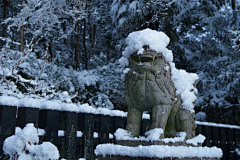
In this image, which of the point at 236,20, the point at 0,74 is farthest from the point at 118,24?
the point at 0,74

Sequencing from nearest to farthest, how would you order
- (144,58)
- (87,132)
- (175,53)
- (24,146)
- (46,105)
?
(24,146) → (144,58) → (46,105) → (87,132) → (175,53)

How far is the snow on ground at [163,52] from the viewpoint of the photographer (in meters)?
2.30

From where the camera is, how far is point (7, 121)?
2.07 meters

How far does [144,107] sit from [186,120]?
445 mm

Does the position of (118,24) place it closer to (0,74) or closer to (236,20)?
(236,20)

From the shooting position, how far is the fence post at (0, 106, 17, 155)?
79.8 inches

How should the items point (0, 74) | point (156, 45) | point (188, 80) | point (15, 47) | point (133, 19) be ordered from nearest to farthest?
point (156, 45)
point (188, 80)
point (0, 74)
point (133, 19)
point (15, 47)

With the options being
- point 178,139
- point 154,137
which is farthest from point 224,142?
point 154,137

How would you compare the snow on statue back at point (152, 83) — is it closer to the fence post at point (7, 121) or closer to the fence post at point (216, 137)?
the fence post at point (7, 121)

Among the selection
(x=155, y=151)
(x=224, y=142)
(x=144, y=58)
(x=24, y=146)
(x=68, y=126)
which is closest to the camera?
(x=24, y=146)

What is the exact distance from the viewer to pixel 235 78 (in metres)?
6.34

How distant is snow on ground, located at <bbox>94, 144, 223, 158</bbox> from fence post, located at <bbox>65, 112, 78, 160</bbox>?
38cm

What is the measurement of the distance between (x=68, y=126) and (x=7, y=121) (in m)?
0.71

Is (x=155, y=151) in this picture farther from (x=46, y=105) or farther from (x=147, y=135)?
(x=46, y=105)
